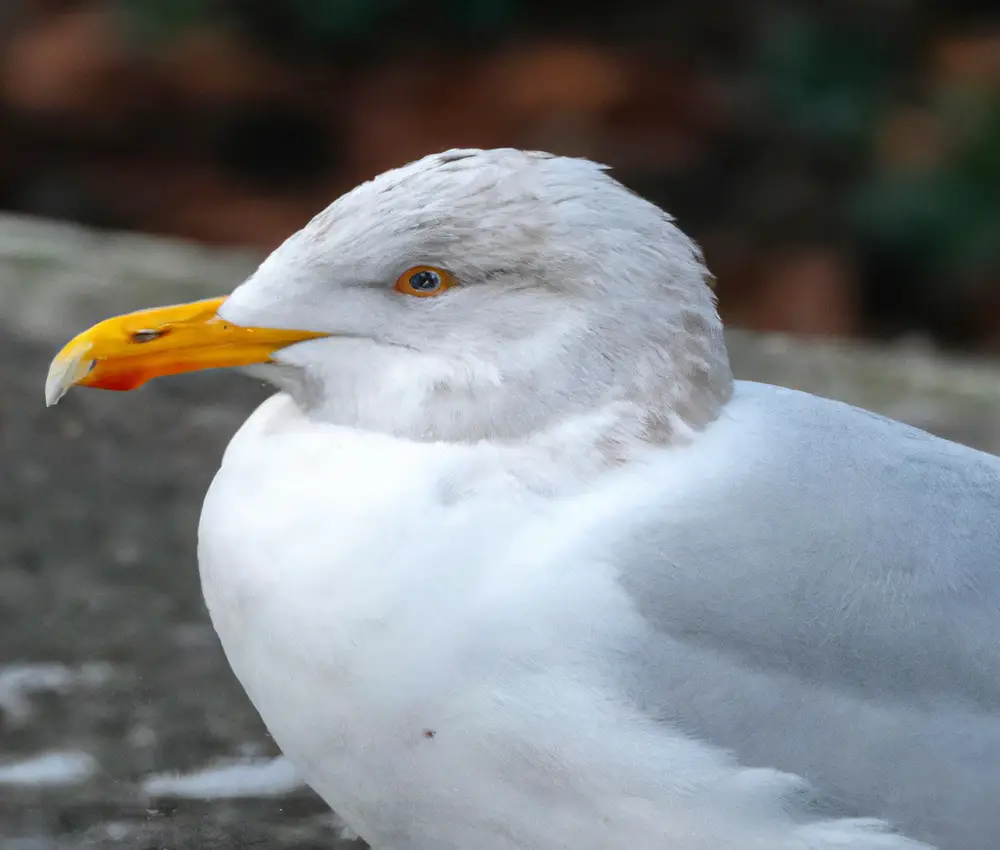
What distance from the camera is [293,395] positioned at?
1403 millimetres

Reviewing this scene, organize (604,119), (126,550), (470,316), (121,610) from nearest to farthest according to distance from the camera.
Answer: (470,316) < (121,610) < (126,550) < (604,119)

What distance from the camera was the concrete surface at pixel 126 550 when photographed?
1726 mm

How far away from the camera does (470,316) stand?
1.33m

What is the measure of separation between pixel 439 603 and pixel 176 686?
0.80m

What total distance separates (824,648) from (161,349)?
1.94 ft

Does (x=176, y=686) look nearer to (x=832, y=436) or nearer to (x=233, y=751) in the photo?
(x=233, y=751)

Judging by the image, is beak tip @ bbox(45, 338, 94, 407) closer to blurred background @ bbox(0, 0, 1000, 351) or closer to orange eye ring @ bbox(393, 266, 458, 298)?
orange eye ring @ bbox(393, 266, 458, 298)

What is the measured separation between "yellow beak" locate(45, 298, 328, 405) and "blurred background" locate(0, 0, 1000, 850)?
0.54m

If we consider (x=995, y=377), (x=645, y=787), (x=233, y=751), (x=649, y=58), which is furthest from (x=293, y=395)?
(x=649, y=58)

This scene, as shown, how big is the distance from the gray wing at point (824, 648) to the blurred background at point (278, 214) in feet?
1.91

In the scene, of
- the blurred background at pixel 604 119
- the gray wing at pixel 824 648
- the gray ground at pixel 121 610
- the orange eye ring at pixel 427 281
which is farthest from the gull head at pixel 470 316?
the blurred background at pixel 604 119

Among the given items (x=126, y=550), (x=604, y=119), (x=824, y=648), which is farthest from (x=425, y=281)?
(x=604, y=119)

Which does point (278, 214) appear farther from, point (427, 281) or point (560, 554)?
point (560, 554)

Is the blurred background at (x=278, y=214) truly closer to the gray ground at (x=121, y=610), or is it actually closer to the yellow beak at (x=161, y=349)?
the gray ground at (x=121, y=610)
